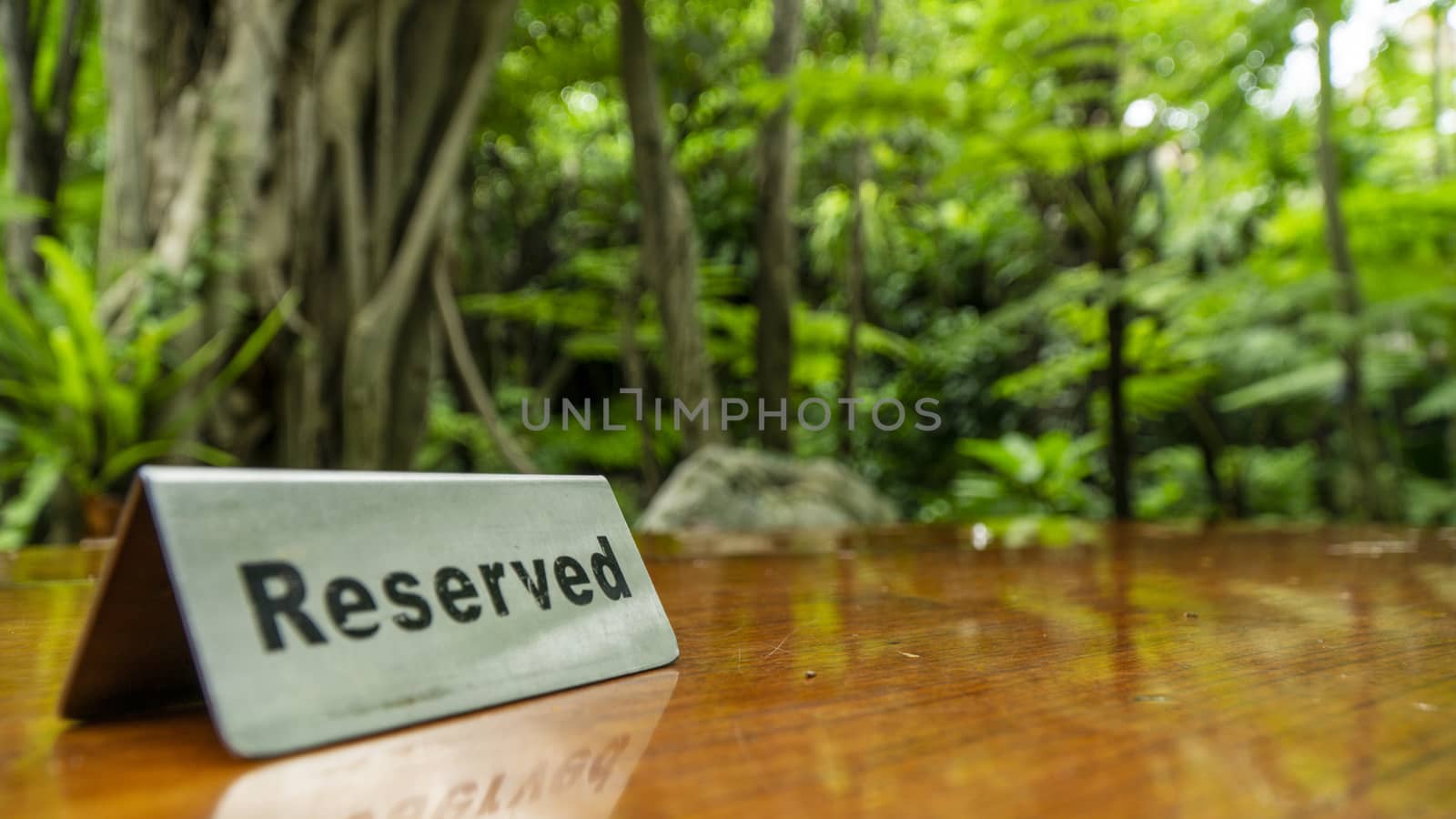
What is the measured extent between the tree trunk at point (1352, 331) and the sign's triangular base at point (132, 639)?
2.62m

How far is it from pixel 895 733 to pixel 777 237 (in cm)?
273

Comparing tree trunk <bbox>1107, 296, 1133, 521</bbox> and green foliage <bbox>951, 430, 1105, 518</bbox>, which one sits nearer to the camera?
tree trunk <bbox>1107, 296, 1133, 521</bbox>

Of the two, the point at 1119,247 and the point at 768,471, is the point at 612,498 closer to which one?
the point at 768,471

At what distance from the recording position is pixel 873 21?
122 inches

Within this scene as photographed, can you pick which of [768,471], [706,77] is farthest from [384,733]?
[706,77]

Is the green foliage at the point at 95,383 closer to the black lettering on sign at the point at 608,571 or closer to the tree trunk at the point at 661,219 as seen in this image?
the tree trunk at the point at 661,219

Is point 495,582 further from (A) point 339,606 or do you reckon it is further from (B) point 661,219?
(B) point 661,219

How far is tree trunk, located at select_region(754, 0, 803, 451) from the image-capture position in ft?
9.24

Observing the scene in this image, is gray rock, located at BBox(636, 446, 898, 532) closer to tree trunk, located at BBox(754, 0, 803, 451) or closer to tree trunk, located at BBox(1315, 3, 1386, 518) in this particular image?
tree trunk, located at BBox(754, 0, 803, 451)

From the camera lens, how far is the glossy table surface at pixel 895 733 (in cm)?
19

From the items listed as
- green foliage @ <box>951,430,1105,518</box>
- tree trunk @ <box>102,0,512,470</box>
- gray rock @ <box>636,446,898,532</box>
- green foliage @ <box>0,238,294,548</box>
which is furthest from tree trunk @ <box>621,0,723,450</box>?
green foliage @ <box>951,430,1105,518</box>

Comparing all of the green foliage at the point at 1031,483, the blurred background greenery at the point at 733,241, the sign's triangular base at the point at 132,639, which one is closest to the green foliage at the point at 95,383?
the blurred background greenery at the point at 733,241

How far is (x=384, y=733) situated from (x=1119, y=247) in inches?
107

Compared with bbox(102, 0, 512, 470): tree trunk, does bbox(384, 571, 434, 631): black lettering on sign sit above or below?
below
